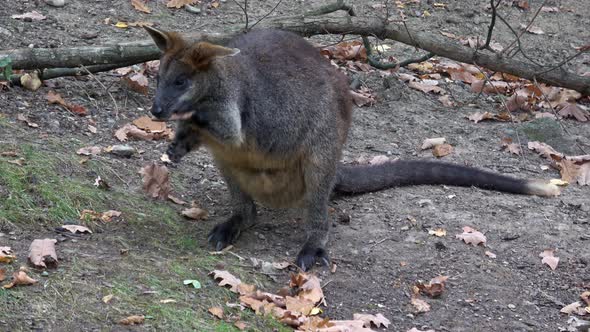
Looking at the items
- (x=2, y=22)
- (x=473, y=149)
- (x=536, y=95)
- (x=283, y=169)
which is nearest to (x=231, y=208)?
(x=283, y=169)

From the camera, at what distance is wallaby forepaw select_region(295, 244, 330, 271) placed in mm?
5641

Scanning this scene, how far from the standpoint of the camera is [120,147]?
6727 mm

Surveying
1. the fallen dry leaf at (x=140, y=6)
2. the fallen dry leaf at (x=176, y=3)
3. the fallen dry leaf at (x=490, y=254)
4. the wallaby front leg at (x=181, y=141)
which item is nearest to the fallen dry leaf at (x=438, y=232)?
the fallen dry leaf at (x=490, y=254)

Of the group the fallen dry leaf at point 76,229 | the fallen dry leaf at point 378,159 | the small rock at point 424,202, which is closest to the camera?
the fallen dry leaf at point 76,229

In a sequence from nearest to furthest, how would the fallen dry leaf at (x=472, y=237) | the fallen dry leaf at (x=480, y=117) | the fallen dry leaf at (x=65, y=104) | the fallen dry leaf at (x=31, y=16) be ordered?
the fallen dry leaf at (x=472, y=237) → the fallen dry leaf at (x=65, y=104) → the fallen dry leaf at (x=480, y=117) → the fallen dry leaf at (x=31, y=16)

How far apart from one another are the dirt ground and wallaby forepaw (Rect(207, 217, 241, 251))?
0.08 m

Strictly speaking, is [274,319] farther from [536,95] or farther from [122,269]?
[536,95]

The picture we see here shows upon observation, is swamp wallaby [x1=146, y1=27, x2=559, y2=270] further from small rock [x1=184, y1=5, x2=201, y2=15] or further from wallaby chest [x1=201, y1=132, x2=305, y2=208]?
small rock [x1=184, y1=5, x2=201, y2=15]

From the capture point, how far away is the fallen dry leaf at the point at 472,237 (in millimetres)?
6062

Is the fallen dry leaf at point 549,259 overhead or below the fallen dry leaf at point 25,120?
below

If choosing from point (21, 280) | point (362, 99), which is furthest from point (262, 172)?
point (362, 99)

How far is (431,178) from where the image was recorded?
6871 millimetres

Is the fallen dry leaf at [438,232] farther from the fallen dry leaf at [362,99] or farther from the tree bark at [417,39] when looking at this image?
the tree bark at [417,39]

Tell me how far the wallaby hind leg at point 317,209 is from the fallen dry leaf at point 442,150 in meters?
1.87
